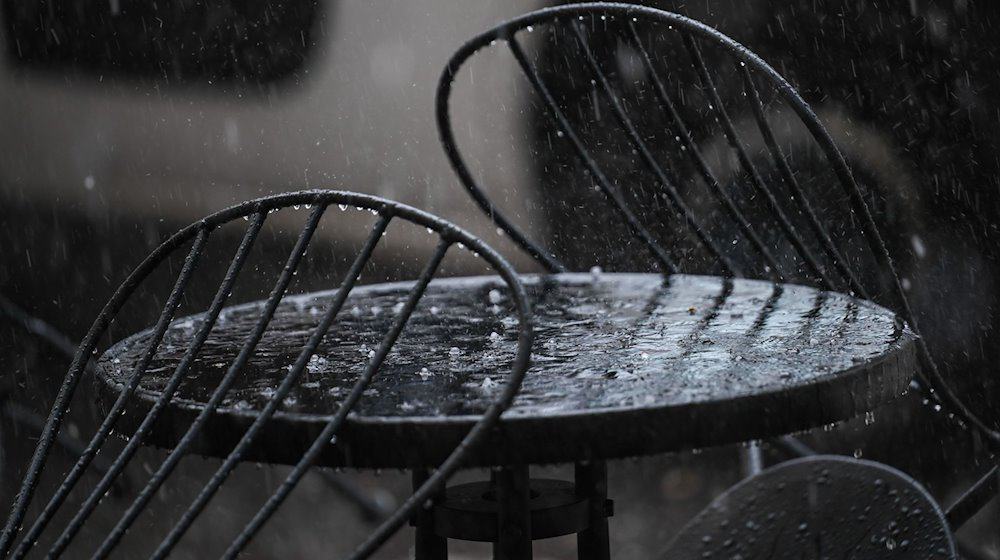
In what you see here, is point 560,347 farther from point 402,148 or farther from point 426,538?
point 402,148

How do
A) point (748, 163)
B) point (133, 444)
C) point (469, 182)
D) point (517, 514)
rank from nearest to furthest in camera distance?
point (133, 444) < point (517, 514) < point (748, 163) < point (469, 182)

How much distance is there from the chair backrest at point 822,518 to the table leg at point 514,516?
214 mm

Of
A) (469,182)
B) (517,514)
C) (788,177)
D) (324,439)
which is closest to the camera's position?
(324,439)

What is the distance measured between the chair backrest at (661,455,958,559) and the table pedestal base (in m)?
0.15

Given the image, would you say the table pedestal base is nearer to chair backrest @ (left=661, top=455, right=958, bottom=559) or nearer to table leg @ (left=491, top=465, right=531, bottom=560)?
table leg @ (left=491, top=465, right=531, bottom=560)

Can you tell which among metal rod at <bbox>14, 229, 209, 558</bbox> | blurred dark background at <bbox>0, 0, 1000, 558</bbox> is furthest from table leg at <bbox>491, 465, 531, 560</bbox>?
blurred dark background at <bbox>0, 0, 1000, 558</bbox>

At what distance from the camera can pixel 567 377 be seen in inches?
53.7

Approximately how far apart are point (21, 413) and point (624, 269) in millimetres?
2267

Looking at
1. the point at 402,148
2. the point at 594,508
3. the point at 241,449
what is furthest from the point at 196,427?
the point at 402,148

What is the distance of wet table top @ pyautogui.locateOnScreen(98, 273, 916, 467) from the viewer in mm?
1172

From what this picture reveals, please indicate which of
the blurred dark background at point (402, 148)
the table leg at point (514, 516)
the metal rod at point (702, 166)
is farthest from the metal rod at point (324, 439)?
the blurred dark background at point (402, 148)

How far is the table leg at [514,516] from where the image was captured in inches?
58.4

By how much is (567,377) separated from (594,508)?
0.41m

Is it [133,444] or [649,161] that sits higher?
[649,161]
